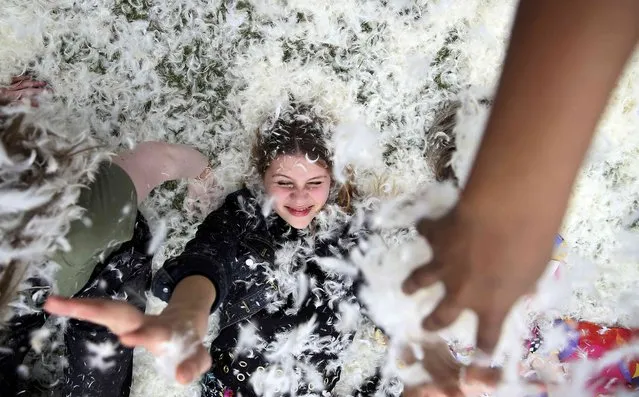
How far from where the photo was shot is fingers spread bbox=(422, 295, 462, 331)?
2.78 feet

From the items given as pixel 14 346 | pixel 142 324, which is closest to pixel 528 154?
pixel 142 324

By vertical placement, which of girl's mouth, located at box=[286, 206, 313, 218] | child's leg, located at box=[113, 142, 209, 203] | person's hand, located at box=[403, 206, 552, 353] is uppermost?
person's hand, located at box=[403, 206, 552, 353]

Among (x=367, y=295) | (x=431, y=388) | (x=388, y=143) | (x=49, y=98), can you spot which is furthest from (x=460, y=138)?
(x=49, y=98)

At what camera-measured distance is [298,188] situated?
1.52 meters

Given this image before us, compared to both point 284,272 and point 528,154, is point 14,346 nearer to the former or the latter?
point 284,272

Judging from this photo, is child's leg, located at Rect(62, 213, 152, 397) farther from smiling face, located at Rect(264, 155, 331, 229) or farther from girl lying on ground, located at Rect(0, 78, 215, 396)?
smiling face, located at Rect(264, 155, 331, 229)

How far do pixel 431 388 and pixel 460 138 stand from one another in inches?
29.5

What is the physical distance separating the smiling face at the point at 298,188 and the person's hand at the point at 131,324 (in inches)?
24.7

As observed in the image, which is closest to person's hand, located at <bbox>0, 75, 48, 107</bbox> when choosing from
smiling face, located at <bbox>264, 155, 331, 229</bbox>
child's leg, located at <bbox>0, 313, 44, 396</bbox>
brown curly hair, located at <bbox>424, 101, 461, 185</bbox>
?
child's leg, located at <bbox>0, 313, 44, 396</bbox>

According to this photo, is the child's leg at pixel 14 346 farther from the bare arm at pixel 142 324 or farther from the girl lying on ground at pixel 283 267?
the bare arm at pixel 142 324

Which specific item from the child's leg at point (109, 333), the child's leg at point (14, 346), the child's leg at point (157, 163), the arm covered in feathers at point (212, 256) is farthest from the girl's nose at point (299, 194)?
the child's leg at point (14, 346)

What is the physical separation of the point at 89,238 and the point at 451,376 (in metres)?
0.87

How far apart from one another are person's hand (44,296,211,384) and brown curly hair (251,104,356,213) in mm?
767

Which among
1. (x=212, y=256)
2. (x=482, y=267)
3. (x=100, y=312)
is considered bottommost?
(x=212, y=256)
